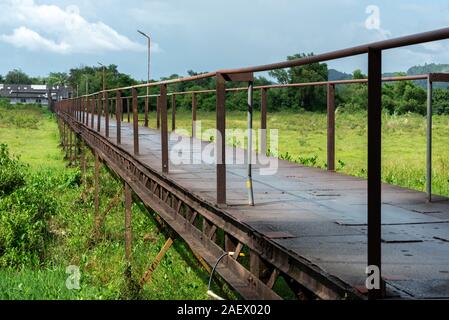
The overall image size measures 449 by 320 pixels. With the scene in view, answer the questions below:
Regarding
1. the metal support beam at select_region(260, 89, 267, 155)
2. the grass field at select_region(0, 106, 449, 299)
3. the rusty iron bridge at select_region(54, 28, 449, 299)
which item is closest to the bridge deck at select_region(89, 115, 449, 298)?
the rusty iron bridge at select_region(54, 28, 449, 299)

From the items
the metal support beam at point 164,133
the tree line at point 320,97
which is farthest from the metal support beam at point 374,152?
the tree line at point 320,97

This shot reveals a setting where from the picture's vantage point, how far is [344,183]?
23.0 feet

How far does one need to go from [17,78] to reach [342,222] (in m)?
144

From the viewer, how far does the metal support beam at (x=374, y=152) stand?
2861 millimetres

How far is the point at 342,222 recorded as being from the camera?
15.3ft

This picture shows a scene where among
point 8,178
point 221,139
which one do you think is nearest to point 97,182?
point 8,178

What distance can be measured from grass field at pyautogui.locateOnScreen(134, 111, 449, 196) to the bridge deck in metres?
4.77

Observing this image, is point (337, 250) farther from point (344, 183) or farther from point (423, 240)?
point (344, 183)

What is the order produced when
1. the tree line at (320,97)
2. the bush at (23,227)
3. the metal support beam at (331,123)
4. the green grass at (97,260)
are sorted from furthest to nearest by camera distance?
the tree line at (320,97) < the bush at (23,227) < the green grass at (97,260) < the metal support beam at (331,123)

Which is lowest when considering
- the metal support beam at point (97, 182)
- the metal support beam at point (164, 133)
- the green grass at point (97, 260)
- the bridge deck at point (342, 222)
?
the green grass at point (97, 260)

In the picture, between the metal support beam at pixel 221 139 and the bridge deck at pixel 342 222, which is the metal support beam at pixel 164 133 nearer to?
the bridge deck at pixel 342 222

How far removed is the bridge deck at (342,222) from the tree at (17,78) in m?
140
